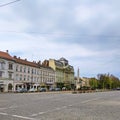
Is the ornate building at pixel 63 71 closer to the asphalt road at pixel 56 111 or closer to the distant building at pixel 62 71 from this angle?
the distant building at pixel 62 71

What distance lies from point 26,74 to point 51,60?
2870cm

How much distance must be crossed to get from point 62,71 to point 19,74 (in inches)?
1710

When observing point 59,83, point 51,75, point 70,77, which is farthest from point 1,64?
point 70,77

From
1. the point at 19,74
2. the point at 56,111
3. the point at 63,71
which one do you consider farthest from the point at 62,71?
the point at 56,111

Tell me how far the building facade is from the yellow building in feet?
24.0

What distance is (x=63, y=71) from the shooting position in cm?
13288

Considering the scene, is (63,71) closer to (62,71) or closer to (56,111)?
(62,71)

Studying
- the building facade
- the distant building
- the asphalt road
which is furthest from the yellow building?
the asphalt road

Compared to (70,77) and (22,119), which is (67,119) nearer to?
(22,119)

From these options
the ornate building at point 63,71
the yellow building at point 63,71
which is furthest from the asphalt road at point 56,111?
the ornate building at point 63,71

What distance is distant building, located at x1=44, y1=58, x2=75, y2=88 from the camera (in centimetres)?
12250

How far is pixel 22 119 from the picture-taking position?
13086 mm

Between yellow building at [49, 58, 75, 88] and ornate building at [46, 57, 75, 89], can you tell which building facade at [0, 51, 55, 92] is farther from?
ornate building at [46, 57, 75, 89]

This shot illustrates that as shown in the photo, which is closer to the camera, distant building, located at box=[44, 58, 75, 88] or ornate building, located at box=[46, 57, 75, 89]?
distant building, located at box=[44, 58, 75, 88]
